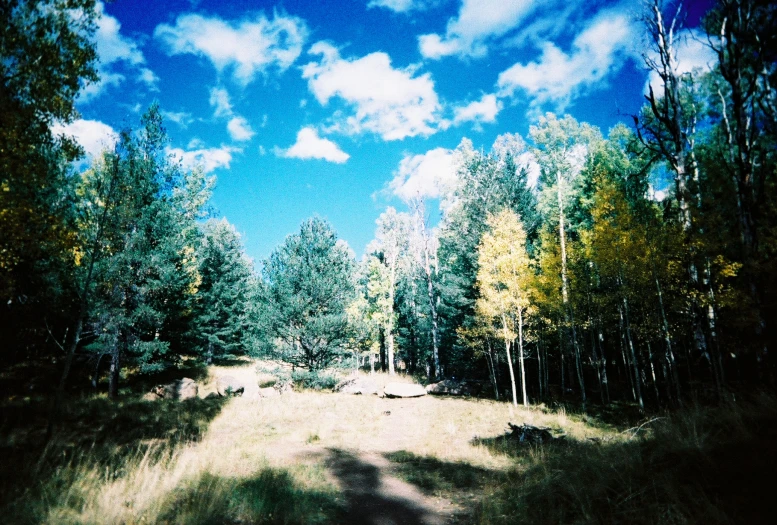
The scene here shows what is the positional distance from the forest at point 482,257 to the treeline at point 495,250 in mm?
97

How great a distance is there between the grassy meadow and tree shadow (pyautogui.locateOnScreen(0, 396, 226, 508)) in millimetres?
63

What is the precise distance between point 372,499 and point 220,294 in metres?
26.6

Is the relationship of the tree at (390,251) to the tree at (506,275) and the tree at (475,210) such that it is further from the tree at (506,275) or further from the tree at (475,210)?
the tree at (506,275)

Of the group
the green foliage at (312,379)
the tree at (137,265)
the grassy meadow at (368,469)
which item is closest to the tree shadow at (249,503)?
the grassy meadow at (368,469)

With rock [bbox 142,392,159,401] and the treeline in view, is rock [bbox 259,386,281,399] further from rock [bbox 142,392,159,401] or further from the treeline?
rock [bbox 142,392,159,401]

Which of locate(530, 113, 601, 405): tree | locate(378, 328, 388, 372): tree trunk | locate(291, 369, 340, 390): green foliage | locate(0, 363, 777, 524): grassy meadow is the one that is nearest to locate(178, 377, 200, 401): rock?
locate(0, 363, 777, 524): grassy meadow

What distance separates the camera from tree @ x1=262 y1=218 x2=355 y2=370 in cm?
1962

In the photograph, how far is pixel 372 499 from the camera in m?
6.23

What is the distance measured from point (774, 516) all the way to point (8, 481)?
29.9ft

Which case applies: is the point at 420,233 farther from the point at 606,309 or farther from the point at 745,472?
the point at 745,472

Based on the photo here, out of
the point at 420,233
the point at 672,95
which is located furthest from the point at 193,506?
the point at 420,233

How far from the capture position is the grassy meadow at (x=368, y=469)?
3.63 metres

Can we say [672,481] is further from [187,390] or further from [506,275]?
[187,390]

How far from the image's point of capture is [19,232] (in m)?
7.34
